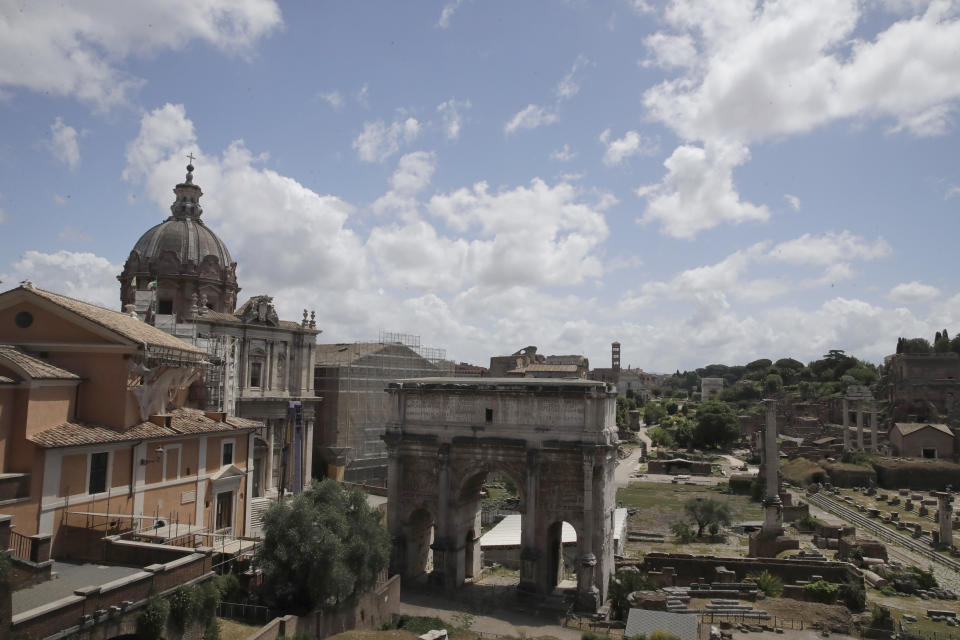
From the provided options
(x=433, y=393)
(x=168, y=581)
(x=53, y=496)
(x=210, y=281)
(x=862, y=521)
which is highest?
(x=210, y=281)

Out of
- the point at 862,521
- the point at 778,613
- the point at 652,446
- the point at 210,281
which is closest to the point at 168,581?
the point at 778,613

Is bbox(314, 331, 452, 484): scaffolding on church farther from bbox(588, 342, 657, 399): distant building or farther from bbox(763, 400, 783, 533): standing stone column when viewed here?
bbox(588, 342, 657, 399): distant building

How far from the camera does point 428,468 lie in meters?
30.9

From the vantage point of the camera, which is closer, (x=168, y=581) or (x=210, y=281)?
(x=168, y=581)

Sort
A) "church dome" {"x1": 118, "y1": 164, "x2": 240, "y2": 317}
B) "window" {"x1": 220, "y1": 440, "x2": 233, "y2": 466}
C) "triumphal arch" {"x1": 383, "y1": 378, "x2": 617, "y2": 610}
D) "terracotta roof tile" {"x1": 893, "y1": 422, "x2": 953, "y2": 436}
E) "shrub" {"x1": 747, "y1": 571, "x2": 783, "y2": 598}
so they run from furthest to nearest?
"terracotta roof tile" {"x1": 893, "y1": 422, "x2": 953, "y2": 436}
"church dome" {"x1": 118, "y1": 164, "x2": 240, "y2": 317}
"shrub" {"x1": 747, "y1": 571, "x2": 783, "y2": 598}
"triumphal arch" {"x1": 383, "y1": 378, "x2": 617, "y2": 610}
"window" {"x1": 220, "y1": 440, "x2": 233, "y2": 466}

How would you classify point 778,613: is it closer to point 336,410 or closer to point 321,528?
point 321,528

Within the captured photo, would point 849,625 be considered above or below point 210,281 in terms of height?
below

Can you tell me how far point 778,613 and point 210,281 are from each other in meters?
36.0

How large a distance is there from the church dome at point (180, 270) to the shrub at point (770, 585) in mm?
34297

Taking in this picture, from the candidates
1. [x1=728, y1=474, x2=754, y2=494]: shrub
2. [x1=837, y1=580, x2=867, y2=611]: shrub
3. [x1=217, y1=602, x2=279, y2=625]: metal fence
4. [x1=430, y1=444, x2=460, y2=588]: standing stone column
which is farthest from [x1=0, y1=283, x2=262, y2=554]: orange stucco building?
[x1=728, y1=474, x2=754, y2=494]: shrub

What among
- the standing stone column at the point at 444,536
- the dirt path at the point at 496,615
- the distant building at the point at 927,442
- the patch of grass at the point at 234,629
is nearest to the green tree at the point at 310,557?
A: the patch of grass at the point at 234,629

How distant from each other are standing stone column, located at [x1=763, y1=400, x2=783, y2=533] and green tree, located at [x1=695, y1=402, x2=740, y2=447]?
189ft

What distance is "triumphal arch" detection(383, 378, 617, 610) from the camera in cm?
2761

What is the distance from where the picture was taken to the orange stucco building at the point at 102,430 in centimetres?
1741
